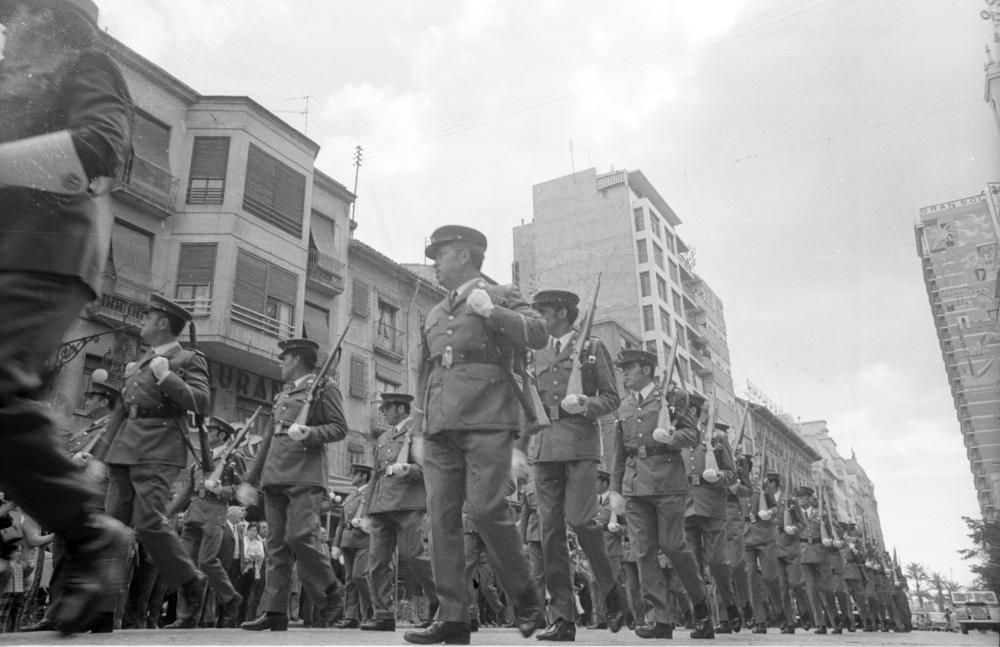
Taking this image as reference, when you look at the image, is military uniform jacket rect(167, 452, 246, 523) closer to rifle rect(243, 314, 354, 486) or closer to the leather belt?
rifle rect(243, 314, 354, 486)

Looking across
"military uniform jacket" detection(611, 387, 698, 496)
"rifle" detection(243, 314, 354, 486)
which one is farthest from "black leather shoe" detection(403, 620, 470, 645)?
"rifle" detection(243, 314, 354, 486)

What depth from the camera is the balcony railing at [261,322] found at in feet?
54.1

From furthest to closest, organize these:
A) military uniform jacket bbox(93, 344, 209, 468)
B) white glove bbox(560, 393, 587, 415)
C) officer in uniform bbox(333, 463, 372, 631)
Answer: officer in uniform bbox(333, 463, 372, 631) → white glove bbox(560, 393, 587, 415) → military uniform jacket bbox(93, 344, 209, 468)

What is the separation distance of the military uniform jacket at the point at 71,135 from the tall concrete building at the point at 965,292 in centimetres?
678

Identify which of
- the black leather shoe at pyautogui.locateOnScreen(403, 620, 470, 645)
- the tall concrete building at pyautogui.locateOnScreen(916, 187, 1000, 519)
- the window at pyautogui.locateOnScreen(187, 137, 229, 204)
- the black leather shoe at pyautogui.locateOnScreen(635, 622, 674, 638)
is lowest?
the black leather shoe at pyautogui.locateOnScreen(635, 622, 674, 638)

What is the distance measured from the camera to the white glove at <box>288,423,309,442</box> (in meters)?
6.18

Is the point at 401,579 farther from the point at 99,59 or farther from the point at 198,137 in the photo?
the point at 99,59

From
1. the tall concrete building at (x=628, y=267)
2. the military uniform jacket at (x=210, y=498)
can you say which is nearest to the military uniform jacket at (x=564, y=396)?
the military uniform jacket at (x=210, y=498)

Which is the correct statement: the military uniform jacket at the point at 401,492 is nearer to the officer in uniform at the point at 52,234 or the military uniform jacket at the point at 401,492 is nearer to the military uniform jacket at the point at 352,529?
the military uniform jacket at the point at 352,529

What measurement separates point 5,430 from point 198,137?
15484 millimetres

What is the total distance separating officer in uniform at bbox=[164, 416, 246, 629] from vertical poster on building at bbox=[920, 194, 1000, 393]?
7.33 meters

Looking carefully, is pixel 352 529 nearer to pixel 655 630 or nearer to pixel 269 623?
pixel 269 623

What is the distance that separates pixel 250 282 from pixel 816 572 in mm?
12955

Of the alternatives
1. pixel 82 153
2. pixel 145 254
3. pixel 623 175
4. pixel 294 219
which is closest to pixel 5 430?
pixel 82 153
